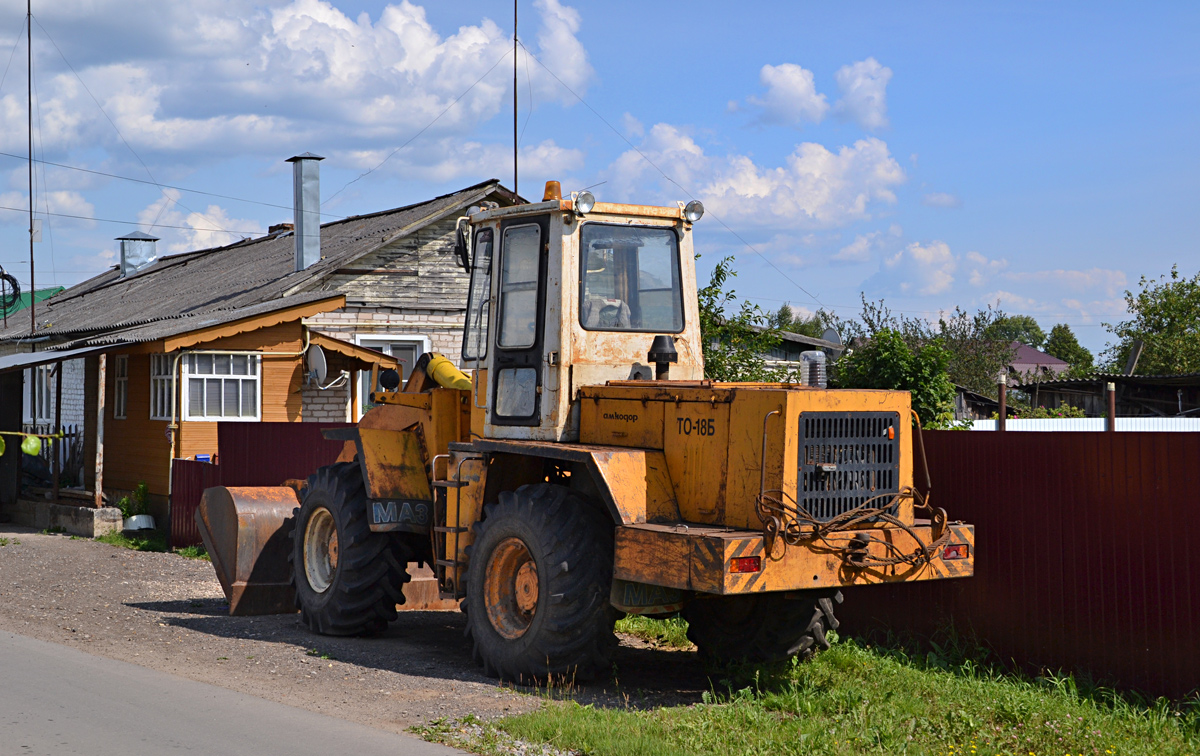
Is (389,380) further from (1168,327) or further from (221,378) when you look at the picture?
(1168,327)

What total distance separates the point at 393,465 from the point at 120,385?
11945 millimetres

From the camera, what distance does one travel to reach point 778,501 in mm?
6969

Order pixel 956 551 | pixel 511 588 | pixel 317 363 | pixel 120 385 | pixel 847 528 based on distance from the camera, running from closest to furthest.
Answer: pixel 847 528 < pixel 956 551 < pixel 511 588 < pixel 317 363 < pixel 120 385

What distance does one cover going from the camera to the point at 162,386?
59.5 ft

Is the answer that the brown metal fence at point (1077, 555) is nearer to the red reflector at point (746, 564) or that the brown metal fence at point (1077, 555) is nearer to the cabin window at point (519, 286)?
the red reflector at point (746, 564)

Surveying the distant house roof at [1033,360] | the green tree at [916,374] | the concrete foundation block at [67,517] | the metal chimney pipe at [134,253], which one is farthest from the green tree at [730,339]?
the distant house roof at [1033,360]

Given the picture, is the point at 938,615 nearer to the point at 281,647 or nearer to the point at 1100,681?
the point at 1100,681

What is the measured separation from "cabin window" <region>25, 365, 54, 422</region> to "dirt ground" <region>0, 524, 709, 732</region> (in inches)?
456

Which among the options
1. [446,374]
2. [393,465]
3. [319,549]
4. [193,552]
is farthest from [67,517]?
[446,374]

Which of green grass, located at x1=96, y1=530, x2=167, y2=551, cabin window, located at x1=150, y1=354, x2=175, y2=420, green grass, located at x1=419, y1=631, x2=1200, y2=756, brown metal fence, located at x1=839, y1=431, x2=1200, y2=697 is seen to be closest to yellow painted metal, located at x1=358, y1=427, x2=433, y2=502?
green grass, located at x1=419, y1=631, x2=1200, y2=756

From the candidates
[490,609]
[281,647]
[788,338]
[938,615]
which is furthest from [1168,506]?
[788,338]

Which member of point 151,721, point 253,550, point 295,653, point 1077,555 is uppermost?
point 1077,555

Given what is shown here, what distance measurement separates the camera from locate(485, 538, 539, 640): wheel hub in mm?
7754

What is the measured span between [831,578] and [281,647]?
4.28 metres
